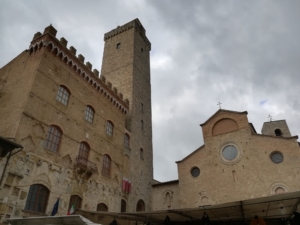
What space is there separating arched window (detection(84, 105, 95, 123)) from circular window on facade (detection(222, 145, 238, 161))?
11482 millimetres

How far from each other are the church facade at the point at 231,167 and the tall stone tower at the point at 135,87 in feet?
8.41

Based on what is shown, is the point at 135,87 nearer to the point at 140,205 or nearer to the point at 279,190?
the point at 140,205

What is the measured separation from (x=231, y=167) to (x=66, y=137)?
43.0 ft

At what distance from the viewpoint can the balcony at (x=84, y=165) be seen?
13692mm

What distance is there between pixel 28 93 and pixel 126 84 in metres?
11.9

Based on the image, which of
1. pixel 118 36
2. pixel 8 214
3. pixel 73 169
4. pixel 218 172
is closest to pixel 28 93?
pixel 73 169

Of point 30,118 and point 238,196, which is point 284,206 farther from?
point 30,118

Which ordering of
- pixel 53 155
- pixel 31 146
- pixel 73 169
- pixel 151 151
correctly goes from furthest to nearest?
pixel 151 151
pixel 73 169
pixel 53 155
pixel 31 146

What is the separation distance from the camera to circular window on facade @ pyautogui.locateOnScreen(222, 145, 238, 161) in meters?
19.3

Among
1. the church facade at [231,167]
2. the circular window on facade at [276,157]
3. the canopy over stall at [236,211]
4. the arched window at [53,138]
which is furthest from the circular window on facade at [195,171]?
the arched window at [53,138]

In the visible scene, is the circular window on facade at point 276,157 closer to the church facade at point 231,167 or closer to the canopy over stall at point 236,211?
the church facade at point 231,167

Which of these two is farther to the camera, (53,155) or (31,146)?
(53,155)

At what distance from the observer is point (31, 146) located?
11.4m

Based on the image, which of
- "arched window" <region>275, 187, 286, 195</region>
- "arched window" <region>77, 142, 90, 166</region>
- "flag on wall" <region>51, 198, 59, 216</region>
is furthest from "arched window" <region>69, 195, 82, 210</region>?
"arched window" <region>275, 187, 286, 195</region>
